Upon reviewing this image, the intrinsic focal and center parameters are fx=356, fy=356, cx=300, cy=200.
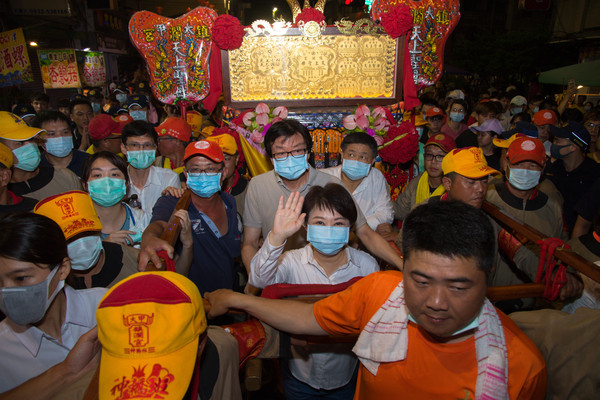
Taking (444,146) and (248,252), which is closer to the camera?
(248,252)

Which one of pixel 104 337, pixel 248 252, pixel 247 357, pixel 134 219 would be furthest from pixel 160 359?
pixel 134 219

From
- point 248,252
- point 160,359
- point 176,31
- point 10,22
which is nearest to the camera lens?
point 160,359

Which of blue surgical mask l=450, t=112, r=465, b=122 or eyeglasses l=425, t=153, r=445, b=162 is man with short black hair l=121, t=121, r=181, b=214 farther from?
blue surgical mask l=450, t=112, r=465, b=122

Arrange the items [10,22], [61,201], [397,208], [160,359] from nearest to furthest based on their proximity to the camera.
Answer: [160,359], [61,201], [397,208], [10,22]

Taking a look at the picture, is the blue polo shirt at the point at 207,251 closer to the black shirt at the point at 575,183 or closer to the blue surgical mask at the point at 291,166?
the blue surgical mask at the point at 291,166

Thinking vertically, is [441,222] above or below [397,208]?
above

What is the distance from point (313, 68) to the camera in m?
5.40

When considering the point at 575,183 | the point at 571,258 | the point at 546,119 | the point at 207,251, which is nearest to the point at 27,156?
the point at 207,251

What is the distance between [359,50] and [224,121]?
2.32 meters

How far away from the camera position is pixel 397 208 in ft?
14.7

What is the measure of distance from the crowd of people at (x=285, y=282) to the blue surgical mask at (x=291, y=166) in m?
0.02

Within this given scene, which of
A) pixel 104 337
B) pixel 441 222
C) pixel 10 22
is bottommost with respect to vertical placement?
pixel 104 337

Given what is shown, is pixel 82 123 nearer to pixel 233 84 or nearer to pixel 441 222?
pixel 233 84

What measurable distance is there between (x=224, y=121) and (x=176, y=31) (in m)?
1.43
